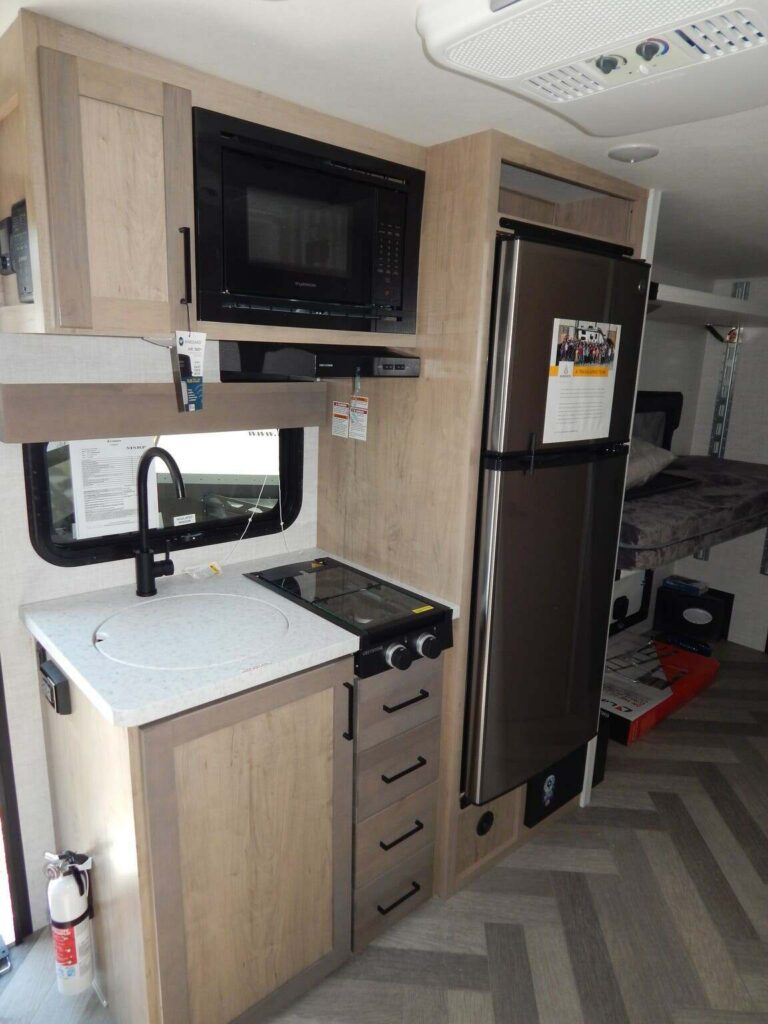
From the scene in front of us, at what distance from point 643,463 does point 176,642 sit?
216cm

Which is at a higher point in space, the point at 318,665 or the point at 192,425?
the point at 192,425

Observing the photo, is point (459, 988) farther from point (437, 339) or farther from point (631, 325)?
point (631, 325)

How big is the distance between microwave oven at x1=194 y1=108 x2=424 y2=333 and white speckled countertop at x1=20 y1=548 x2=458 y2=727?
2.49 ft

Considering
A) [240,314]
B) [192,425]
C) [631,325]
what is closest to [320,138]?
[240,314]

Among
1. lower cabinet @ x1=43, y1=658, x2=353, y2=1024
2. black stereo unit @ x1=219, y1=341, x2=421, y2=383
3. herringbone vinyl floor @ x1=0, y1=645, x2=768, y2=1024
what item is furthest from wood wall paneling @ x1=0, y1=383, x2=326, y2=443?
herringbone vinyl floor @ x1=0, y1=645, x2=768, y2=1024

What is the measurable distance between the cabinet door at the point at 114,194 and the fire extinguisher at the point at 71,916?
1.30 m

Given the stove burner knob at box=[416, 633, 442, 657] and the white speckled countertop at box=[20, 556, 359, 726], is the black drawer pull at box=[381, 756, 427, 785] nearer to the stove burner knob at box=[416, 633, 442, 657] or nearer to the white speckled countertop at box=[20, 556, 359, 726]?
the stove burner knob at box=[416, 633, 442, 657]

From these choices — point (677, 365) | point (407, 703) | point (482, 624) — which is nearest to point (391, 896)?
point (407, 703)

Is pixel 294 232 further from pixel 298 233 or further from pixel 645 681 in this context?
pixel 645 681

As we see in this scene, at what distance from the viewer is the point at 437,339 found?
6.05 ft

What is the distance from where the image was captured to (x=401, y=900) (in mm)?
1977

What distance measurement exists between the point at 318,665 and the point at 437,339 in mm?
939

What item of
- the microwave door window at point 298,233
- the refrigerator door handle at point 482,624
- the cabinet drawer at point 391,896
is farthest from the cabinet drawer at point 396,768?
the microwave door window at point 298,233

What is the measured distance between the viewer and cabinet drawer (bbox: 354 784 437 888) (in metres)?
1.83
